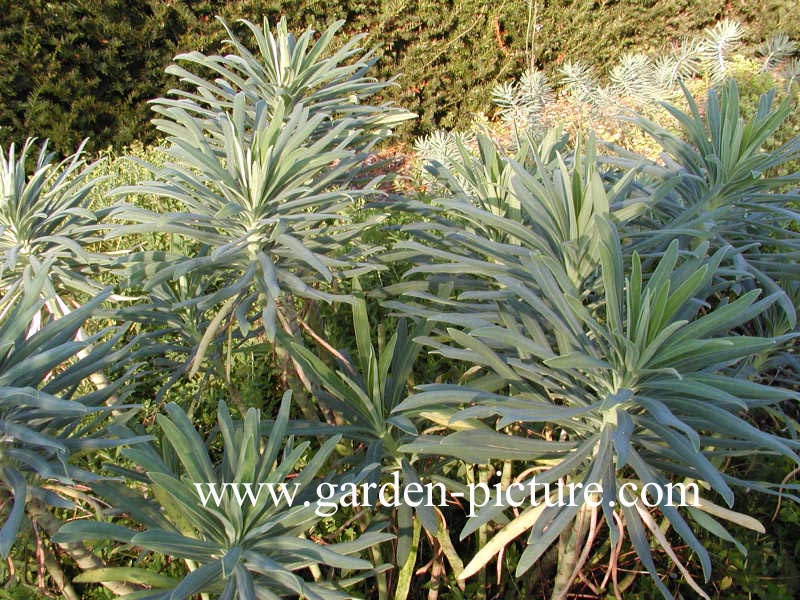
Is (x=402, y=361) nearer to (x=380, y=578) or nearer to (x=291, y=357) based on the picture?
(x=291, y=357)

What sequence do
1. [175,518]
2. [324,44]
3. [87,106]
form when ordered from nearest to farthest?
[175,518]
[324,44]
[87,106]

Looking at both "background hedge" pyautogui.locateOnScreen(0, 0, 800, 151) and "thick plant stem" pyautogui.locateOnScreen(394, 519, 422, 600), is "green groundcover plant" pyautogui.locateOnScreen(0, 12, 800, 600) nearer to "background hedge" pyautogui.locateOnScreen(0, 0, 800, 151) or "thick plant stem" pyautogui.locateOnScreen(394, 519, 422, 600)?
"thick plant stem" pyautogui.locateOnScreen(394, 519, 422, 600)

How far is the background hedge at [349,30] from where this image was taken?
5.03 m

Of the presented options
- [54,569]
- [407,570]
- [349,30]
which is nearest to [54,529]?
[54,569]

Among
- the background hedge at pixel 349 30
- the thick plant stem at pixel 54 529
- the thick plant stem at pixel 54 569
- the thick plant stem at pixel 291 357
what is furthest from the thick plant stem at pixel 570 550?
the background hedge at pixel 349 30

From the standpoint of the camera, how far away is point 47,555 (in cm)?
132

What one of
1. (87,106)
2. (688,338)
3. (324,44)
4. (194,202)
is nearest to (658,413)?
(688,338)

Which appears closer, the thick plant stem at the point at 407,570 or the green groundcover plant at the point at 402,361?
the green groundcover plant at the point at 402,361

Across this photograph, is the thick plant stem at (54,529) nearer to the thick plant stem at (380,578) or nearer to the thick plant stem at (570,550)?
the thick plant stem at (380,578)

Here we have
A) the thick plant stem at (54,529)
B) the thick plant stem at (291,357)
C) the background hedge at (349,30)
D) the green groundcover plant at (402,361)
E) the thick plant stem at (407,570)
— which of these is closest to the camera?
the green groundcover plant at (402,361)

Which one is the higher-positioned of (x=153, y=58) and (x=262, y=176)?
(x=153, y=58)

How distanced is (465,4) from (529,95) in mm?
A: 2294

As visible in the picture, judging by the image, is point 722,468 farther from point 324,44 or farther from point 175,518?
point 324,44

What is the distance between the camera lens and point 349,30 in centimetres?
620
